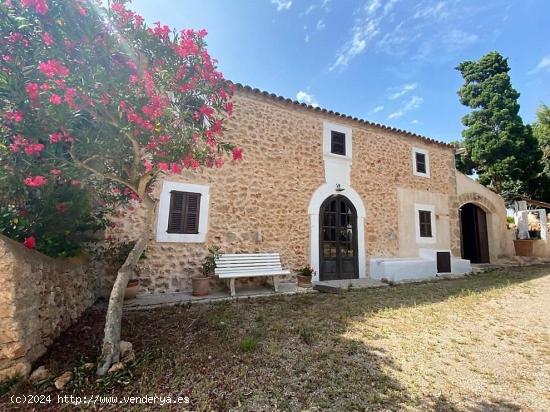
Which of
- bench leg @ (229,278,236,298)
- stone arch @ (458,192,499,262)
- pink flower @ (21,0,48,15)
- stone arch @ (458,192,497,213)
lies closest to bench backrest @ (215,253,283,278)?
bench leg @ (229,278,236,298)

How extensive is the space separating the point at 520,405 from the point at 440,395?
62 cm

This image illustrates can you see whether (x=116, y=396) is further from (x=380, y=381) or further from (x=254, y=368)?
(x=380, y=381)

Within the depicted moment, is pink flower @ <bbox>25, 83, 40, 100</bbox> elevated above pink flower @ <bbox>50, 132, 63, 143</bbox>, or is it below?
above

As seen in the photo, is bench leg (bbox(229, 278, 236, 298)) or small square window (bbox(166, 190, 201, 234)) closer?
bench leg (bbox(229, 278, 236, 298))

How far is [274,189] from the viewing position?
7789mm

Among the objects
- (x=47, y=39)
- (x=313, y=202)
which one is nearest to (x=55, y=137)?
(x=47, y=39)

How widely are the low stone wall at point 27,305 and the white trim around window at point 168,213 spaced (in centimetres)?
254

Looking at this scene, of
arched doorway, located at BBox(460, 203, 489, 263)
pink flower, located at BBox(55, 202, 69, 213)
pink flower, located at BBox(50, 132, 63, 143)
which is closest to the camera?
pink flower, located at BBox(50, 132, 63, 143)

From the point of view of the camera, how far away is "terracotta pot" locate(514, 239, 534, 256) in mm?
13172

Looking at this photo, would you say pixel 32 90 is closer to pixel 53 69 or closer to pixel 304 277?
pixel 53 69

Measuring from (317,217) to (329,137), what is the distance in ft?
9.01

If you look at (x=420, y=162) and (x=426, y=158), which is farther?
(x=426, y=158)

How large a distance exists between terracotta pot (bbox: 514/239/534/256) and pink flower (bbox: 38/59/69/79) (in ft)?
59.2

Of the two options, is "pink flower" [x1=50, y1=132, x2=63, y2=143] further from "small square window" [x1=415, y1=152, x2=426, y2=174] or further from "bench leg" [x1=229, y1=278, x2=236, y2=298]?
"small square window" [x1=415, y1=152, x2=426, y2=174]
